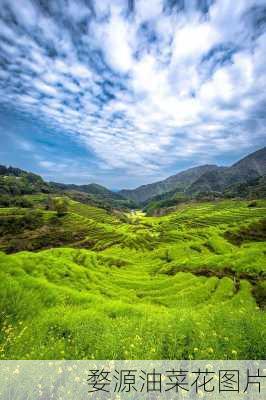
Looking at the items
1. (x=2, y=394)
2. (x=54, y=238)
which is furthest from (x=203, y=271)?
(x=54, y=238)

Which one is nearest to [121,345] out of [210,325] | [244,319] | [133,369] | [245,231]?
[133,369]

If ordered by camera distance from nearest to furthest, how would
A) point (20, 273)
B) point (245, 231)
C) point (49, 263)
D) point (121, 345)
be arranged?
point (121, 345)
point (20, 273)
point (49, 263)
point (245, 231)

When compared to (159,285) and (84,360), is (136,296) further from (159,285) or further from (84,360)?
(84,360)

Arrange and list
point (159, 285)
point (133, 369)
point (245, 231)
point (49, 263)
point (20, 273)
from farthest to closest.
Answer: point (245, 231)
point (159, 285)
point (49, 263)
point (20, 273)
point (133, 369)

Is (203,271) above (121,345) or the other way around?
the other way around

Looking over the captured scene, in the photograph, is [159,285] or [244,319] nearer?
[244,319]

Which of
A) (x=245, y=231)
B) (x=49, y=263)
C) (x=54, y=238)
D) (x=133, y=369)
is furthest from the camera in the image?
(x=54, y=238)

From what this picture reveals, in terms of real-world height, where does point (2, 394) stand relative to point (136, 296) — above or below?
above

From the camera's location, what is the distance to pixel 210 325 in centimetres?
991

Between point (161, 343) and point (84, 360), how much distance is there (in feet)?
9.80

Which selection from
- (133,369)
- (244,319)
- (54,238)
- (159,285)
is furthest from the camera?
(54,238)

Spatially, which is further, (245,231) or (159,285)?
(245,231)

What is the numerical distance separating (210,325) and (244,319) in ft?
4.71

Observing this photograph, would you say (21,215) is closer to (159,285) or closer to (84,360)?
(159,285)
